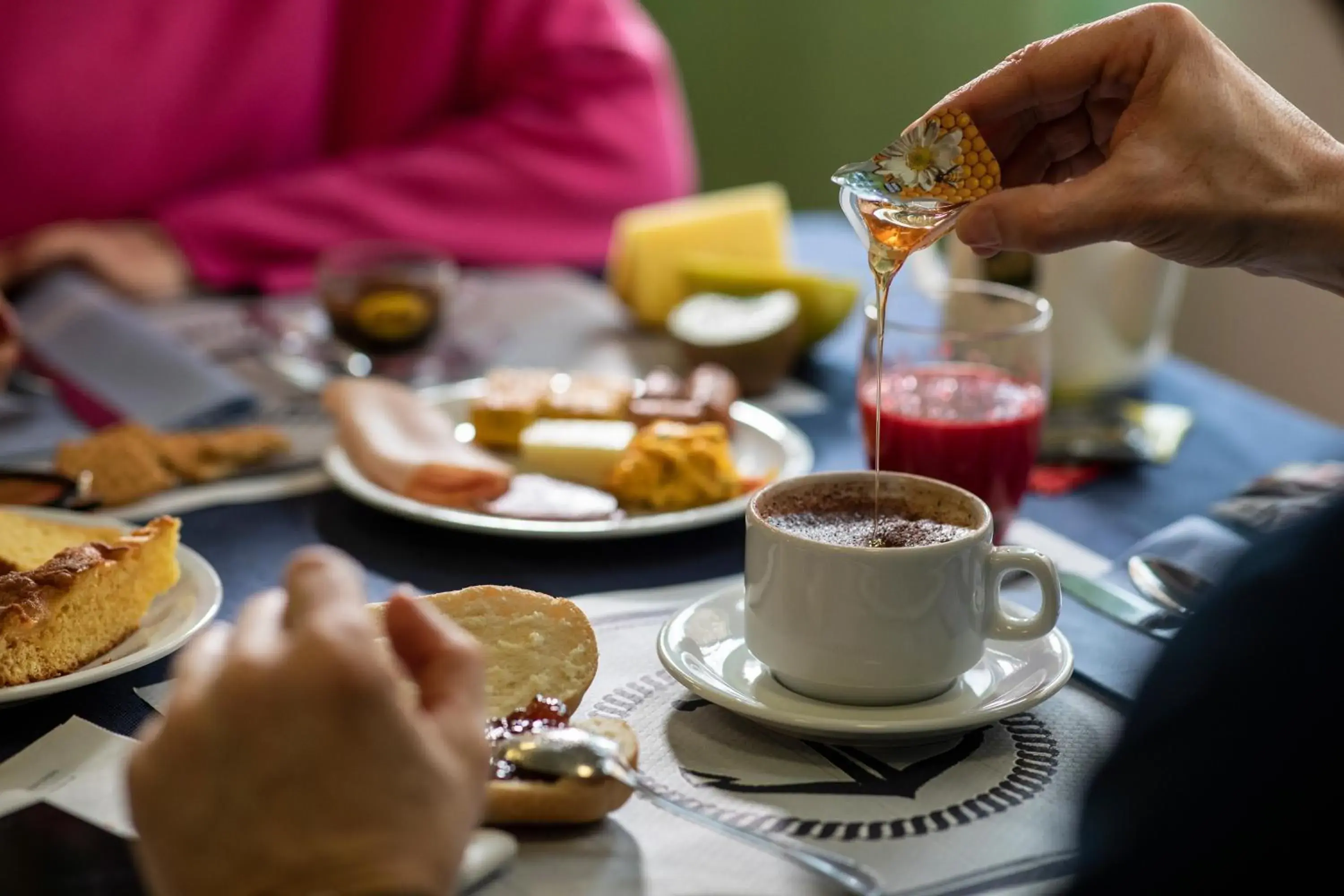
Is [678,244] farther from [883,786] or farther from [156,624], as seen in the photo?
[883,786]

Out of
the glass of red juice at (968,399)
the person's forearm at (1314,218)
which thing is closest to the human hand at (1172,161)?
the person's forearm at (1314,218)

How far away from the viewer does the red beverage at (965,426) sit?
4.19ft

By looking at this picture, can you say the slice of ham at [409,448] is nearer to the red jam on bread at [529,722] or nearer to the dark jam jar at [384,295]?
the dark jam jar at [384,295]

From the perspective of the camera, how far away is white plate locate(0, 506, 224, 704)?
3.09ft

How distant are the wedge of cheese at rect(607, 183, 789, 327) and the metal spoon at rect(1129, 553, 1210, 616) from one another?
0.90 m

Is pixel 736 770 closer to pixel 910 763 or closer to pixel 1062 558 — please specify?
pixel 910 763

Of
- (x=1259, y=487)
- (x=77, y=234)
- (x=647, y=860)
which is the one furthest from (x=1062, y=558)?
(x=77, y=234)

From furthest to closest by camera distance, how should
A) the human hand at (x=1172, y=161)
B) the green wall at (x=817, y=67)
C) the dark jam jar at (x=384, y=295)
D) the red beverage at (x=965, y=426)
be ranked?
the green wall at (x=817, y=67), the dark jam jar at (x=384, y=295), the red beverage at (x=965, y=426), the human hand at (x=1172, y=161)

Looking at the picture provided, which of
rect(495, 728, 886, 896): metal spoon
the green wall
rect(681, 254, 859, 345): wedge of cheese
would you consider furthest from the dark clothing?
the green wall

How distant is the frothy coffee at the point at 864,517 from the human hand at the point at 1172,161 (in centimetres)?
22

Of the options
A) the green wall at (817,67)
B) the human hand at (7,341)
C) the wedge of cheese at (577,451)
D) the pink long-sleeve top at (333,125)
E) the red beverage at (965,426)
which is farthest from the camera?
the green wall at (817,67)

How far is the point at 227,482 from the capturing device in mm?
1475

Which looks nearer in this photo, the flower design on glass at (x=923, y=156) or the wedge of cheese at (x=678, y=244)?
the flower design on glass at (x=923, y=156)

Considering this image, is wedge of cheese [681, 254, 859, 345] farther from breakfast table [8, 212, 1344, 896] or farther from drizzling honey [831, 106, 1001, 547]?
drizzling honey [831, 106, 1001, 547]
